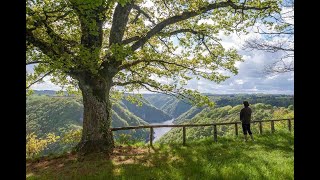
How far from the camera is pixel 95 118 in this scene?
1570 centimetres

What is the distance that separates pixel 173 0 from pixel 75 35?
22.9ft

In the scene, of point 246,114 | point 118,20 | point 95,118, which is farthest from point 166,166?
point 118,20

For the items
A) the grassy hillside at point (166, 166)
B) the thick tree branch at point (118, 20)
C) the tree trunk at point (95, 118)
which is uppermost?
the thick tree branch at point (118, 20)

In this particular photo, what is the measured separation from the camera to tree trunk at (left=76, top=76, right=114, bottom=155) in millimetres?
15383

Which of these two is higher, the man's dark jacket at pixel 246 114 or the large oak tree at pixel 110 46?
the large oak tree at pixel 110 46

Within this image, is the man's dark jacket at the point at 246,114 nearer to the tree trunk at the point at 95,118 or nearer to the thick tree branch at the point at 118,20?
the tree trunk at the point at 95,118

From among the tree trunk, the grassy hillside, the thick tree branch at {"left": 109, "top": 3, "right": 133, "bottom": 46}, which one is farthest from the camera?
the thick tree branch at {"left": 109, "top": 3, "right": 133, "bottom": 46}

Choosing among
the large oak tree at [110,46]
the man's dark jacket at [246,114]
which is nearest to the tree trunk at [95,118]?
the large oak tree at [110,46]

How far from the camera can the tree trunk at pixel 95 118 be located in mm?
15383

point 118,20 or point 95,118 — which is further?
point 118,20

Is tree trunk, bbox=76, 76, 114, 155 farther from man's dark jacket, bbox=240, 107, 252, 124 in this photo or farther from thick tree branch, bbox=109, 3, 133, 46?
man's dark jacket, bbox=240, 107, 252, 124

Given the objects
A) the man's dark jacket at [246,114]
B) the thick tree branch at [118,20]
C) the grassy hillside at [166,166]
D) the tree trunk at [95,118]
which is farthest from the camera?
the man's dark jacket at [246,114]

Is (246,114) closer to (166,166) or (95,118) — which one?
(166,166)

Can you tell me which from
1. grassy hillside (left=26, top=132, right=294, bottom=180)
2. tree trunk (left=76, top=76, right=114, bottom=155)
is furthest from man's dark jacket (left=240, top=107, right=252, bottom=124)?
tree trunk (left=76, top=76, right=114, bottom=155)
